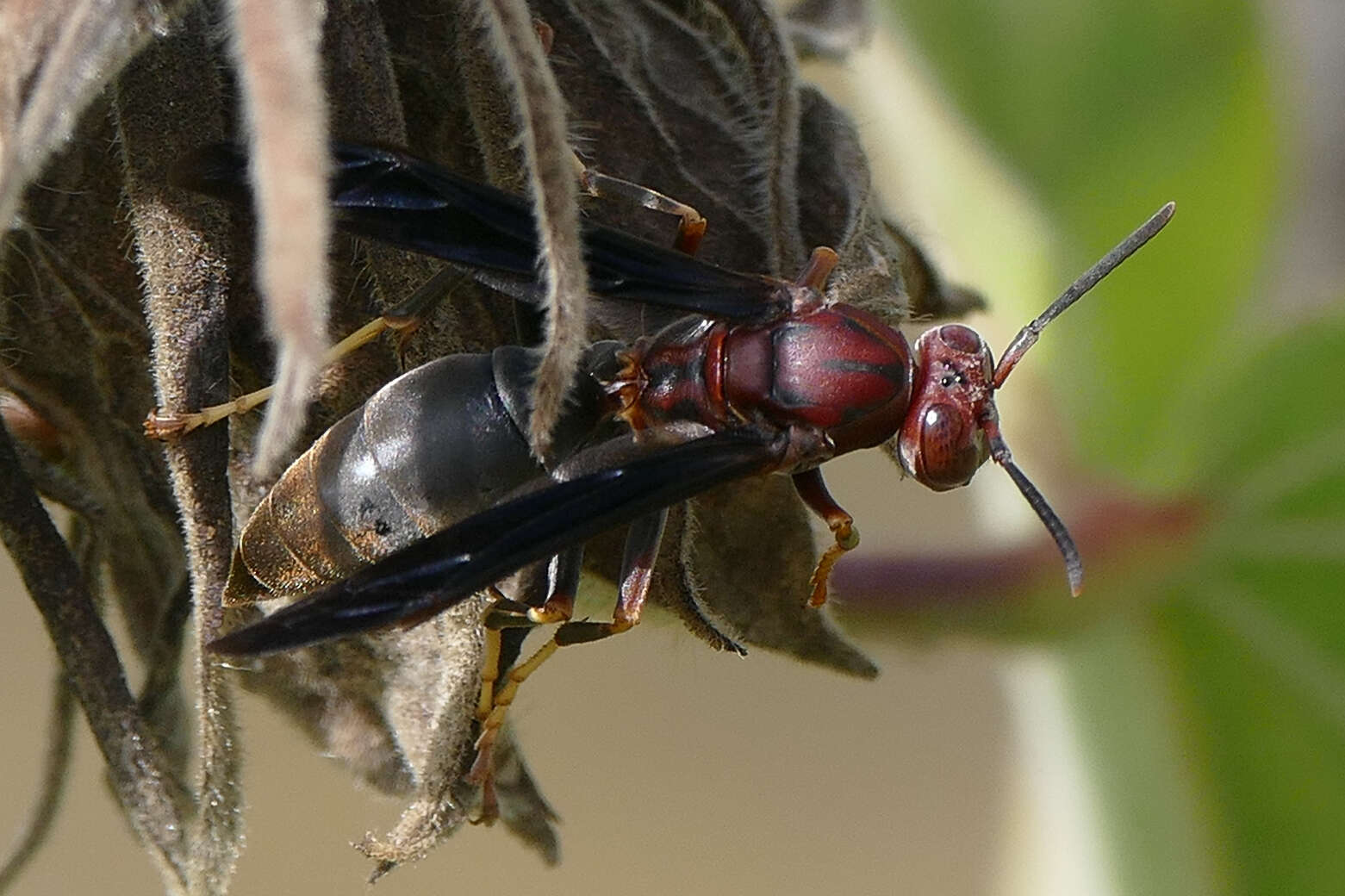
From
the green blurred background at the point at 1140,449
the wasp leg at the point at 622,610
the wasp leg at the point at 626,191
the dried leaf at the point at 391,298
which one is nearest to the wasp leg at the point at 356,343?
the dried leaf at the point at 391,298

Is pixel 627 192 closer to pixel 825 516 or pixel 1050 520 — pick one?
pixel 825 516

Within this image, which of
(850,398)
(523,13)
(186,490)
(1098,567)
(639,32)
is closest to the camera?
(523,13)

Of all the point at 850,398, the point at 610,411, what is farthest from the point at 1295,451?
the point at 610,411

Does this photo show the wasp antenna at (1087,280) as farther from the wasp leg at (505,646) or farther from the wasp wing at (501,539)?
the wasp leg at (505,646)

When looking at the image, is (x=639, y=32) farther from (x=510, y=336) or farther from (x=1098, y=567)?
(x=1098, y=567)

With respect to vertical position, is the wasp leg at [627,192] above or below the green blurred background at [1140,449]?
above

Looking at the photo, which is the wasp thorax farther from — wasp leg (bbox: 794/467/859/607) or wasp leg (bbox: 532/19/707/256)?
wasp leg (bbox: 532/19/707/256)

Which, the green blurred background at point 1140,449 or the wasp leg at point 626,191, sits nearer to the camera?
the wasp leg at point 626,191
